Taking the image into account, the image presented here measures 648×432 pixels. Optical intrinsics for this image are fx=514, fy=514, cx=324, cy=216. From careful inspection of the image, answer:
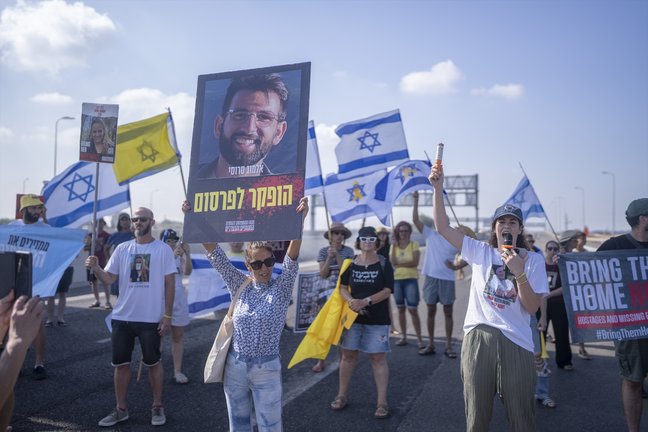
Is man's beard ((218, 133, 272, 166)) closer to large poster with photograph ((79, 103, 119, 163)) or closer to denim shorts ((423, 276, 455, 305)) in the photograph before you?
large poster with photograph ((79, 103, 119, 163))

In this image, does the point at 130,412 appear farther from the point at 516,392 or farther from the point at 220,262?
the point at 516,392

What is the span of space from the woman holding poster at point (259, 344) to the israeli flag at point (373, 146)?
5977mm

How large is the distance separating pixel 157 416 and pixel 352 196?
5910 millimetres

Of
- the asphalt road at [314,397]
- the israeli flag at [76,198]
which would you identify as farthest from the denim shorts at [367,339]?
the israeli flag at [76,198]

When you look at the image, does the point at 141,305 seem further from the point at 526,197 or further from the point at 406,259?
the point at 526,197

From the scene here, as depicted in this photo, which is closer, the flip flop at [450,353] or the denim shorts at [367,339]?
the denim shorts at [367,339]

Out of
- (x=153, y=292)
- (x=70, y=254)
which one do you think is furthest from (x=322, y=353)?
(x=70, y=254)

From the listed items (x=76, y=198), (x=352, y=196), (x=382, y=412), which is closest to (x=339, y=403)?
→ (x=382, y=412)

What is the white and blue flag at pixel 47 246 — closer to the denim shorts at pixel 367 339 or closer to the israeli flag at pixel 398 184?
the denim shorts at pixel 367 339

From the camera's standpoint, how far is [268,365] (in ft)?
11.2

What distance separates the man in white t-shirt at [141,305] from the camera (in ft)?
15.6

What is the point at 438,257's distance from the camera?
7.83m

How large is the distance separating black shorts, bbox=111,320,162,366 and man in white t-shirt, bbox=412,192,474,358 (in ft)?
13.4

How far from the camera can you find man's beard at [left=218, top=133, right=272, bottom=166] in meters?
3.84
